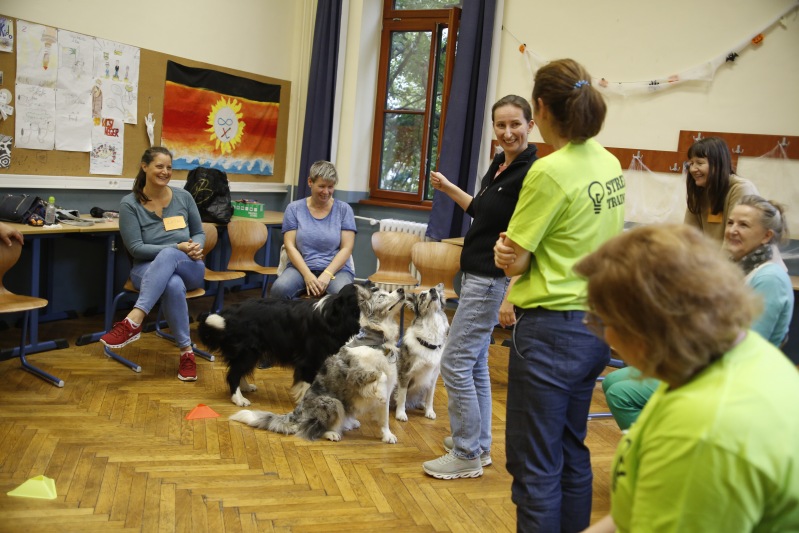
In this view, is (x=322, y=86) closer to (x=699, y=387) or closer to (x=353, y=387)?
(x=353, y=387)

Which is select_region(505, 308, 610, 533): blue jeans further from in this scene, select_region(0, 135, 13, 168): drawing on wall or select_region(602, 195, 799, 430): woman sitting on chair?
select_region(0, 135, 13, 168): drawing on wall

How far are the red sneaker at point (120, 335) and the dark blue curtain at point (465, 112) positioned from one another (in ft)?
9.63

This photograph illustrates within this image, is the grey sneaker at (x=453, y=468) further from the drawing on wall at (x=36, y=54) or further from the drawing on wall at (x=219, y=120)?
the drawing on wall at (x=219, y=120)

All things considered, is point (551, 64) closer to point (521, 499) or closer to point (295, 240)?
point (521, 499)

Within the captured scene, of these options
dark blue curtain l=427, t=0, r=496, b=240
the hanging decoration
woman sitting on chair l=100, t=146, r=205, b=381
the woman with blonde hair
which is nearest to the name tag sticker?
woman sitting on chair l=100, t=146, r=205, b=381

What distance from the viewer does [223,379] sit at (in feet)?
13.4

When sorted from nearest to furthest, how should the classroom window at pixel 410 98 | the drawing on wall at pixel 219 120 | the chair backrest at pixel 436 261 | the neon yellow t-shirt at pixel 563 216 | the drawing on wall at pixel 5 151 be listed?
the neon yellow t-shirt at pixel 563 216
the drawing on wall at pixel 5 151
the chair backrest at pixel 436 261
the drawing on wall at pixel 219 120
the classroom window at pixel 410 98

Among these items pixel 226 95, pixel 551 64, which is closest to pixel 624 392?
pixel 551 64

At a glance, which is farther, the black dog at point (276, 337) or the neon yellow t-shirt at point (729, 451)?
the black dog at point (276, 337)

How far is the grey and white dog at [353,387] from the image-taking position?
323 centimetres

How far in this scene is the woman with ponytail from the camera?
181 cm

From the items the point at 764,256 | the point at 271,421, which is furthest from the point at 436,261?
the point at 764,256

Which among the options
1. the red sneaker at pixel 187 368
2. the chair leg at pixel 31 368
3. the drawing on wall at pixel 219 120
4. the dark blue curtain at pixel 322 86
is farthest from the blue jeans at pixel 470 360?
the dark blue curtain at pixel 322 86

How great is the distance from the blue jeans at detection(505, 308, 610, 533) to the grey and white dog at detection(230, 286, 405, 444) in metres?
1.39
